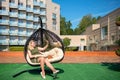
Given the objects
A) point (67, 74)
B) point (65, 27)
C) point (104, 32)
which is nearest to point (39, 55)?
point (67, 74)

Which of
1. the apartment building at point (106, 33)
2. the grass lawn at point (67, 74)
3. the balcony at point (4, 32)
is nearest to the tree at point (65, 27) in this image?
the apartment building at point (106, 33)

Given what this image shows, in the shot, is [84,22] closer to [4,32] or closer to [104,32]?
[104,32]

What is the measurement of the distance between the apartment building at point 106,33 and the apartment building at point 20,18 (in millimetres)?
13608

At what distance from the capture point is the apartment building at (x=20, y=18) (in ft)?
170

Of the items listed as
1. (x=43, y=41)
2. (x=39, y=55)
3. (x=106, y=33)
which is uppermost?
(x=106, y=33)

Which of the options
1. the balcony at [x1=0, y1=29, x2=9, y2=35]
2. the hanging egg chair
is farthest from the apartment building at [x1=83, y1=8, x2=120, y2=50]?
the hanging egg chair

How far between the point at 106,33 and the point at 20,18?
79.0 ft

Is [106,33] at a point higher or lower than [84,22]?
lower

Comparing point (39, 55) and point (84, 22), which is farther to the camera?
point (84, 22)

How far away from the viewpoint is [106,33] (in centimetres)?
4616

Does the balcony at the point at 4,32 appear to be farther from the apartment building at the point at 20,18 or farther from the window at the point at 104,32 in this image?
the window at the point at 104,32

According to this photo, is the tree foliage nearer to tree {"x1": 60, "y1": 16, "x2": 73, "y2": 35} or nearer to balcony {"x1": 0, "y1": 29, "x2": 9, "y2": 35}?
tree {"x1": 60, "y1": 16, "x2": 73, "y2": 35}

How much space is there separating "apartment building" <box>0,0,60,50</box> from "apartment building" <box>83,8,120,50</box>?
44.6 feet

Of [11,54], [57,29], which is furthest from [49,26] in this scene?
[11,54]
